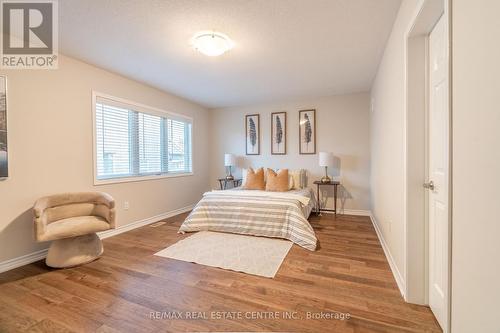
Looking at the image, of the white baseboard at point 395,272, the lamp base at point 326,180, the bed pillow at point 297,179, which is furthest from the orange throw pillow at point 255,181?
the white baseboard at point 395,272

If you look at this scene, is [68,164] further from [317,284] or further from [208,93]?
[317,284]

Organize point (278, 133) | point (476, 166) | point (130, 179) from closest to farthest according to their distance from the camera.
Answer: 1. point (476, 166)
2. point (130, 179)
3. point (278, 133)

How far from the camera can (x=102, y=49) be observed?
8.34ft

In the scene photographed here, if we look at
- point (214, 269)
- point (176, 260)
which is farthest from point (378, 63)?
point (176, 260)

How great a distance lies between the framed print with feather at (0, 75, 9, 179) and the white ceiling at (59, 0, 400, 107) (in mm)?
718

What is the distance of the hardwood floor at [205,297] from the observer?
1.46 m

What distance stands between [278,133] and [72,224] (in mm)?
3853

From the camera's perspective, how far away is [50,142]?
8.40 ft

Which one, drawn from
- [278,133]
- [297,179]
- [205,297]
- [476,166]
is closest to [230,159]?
[278,133]

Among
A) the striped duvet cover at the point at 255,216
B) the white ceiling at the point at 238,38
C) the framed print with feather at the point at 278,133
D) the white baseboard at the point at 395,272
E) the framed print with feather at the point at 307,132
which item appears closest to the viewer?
the white baseboard at the point at 395,272

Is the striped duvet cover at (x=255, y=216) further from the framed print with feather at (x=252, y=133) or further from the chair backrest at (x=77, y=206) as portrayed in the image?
the framed print with feather at (x=252, y=133)

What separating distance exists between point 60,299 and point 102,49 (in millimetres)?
2552

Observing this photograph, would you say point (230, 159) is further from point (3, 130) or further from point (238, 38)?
point (3, 130)

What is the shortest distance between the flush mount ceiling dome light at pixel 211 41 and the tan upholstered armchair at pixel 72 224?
6.60 feet
